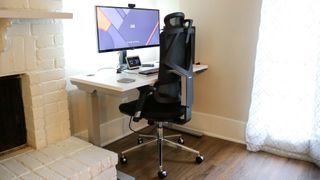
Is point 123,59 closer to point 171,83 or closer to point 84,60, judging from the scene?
point 84,60

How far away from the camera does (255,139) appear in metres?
2.67

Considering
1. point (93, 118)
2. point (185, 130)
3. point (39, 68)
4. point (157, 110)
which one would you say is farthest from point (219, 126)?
point (39, 68)

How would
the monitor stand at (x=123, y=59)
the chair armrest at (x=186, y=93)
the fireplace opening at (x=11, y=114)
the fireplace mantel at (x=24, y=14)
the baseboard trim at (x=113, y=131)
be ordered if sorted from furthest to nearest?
the baseboard trim at (x=113, y=131), the monitor stand at (x=123, y=59), the chair armrest at (x=186, y=93), the fireplace opening at (x=11, y=114), the fireplace mantel at (x=24, y=14)

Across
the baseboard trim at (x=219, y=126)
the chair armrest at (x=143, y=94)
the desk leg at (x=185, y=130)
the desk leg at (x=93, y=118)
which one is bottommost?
the desk leg at (x=185, y=130)

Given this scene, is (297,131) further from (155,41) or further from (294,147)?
(155,41)

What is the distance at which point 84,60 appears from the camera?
2.55 meters

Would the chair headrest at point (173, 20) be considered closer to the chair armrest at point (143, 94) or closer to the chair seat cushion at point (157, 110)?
the chair armrest at point (143, 94)

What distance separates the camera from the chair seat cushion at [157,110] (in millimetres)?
2227

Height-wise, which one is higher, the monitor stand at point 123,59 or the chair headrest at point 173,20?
the chair headrest at point 173,20

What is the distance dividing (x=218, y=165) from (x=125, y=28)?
1.47m

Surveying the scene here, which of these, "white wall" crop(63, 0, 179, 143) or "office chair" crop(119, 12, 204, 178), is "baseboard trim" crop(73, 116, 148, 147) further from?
"office chair" crop(119, 12, 204, 178)

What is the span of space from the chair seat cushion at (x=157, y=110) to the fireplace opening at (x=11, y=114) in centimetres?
78

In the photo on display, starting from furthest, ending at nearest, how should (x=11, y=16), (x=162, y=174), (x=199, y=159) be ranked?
(x=199, y=159) < (x=162, y=174) < (x=11, y=16)

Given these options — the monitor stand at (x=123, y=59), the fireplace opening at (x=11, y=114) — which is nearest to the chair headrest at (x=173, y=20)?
the monitor stand at (x=123, y=59)
